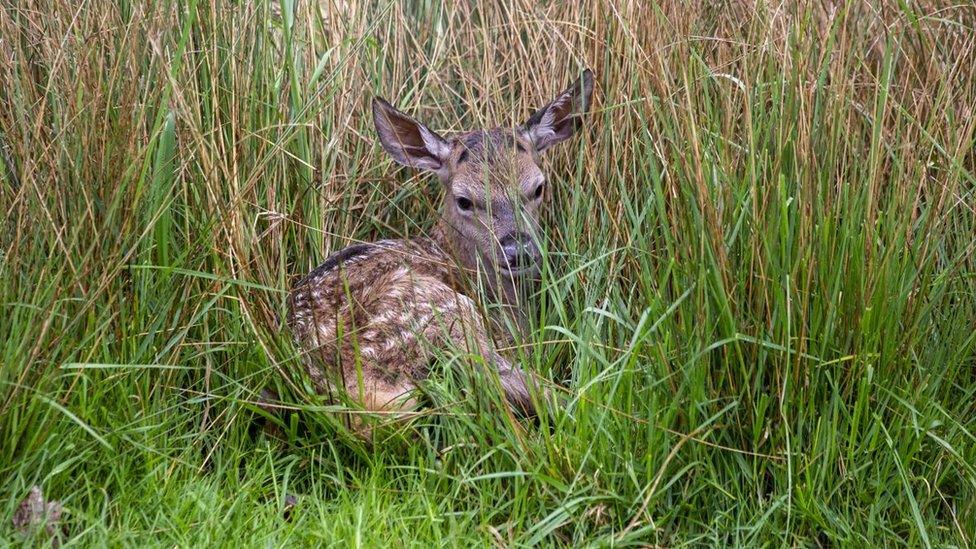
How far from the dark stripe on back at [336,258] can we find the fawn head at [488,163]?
322 millimetres

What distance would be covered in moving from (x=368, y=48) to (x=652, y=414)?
2558 millimetres

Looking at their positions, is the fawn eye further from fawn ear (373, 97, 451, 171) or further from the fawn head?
fawn ear (373, 97, 451, 171)

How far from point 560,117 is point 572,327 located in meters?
1.14

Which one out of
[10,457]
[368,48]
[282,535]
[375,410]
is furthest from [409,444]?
[368,48]

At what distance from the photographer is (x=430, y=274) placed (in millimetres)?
4723

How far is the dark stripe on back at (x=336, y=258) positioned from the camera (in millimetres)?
4531

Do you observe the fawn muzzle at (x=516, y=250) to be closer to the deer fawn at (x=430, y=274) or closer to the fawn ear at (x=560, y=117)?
the deer fawn at (x=430, y=274)

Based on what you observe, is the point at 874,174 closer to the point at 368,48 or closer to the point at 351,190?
the point at 351,190

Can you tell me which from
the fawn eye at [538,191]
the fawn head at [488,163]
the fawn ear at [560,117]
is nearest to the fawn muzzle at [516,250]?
the fawn head at [488,163]

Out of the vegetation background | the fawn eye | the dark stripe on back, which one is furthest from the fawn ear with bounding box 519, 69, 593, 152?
the dark stripe on back

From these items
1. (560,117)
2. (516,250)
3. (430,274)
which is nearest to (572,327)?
(516,250)

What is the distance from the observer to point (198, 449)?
368 centimetres

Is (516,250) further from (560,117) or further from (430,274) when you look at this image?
(560,117)

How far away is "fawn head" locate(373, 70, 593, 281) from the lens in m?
4.80
